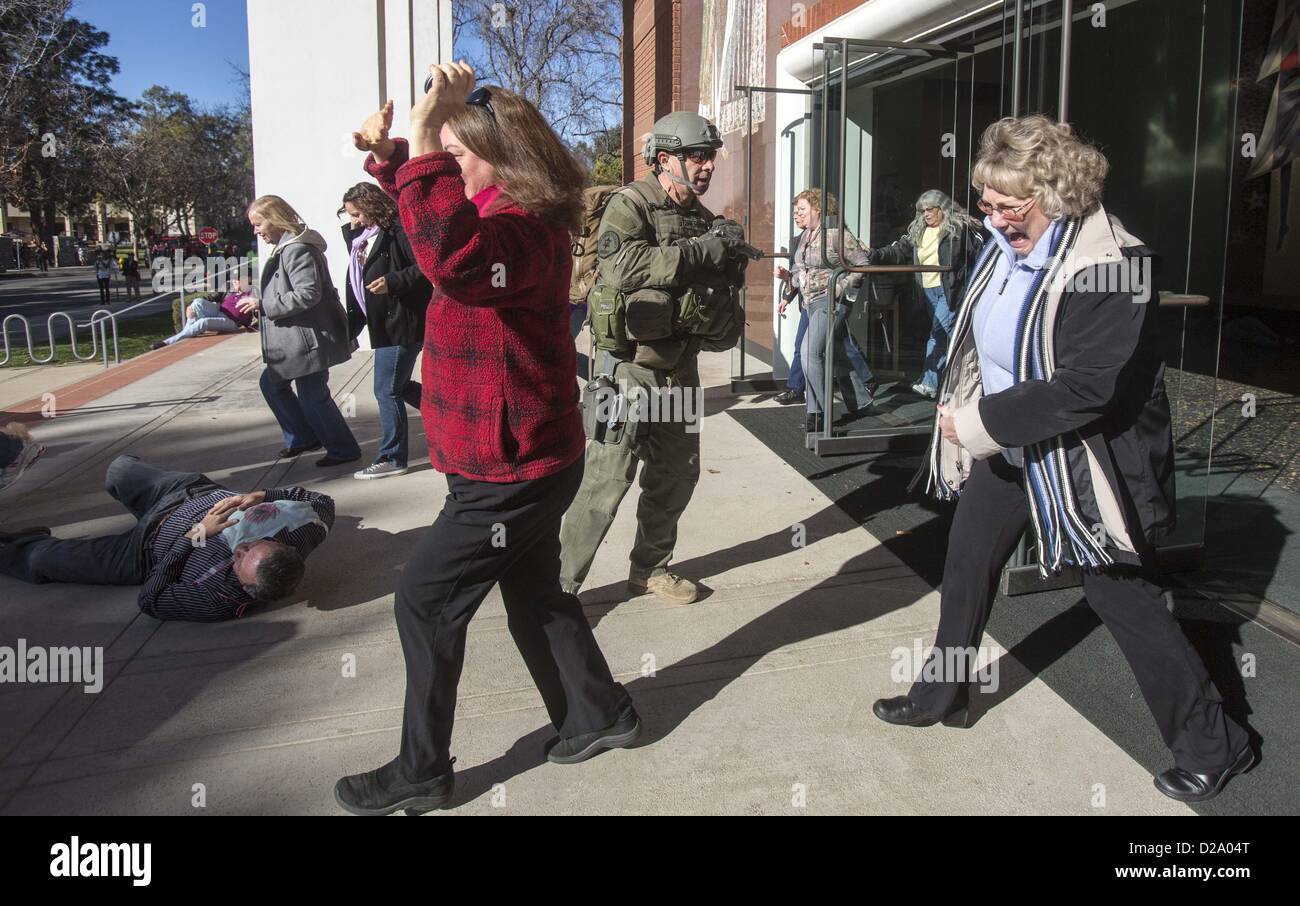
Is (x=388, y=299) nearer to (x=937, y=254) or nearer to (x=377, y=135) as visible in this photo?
(x=937, y=254)

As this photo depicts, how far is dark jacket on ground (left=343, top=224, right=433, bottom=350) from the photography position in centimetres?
614

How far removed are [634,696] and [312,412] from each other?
155 inches

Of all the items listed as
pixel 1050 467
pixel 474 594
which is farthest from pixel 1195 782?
pixel 474 594

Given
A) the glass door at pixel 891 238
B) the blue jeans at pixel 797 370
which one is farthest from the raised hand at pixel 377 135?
the blue jeans at pixel 797 370

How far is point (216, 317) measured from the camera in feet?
52.4

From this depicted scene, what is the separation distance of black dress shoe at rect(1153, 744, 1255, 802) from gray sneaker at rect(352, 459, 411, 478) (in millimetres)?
4832

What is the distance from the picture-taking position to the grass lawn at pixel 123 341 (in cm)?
1362

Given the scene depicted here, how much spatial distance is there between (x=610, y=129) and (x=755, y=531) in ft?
99.2

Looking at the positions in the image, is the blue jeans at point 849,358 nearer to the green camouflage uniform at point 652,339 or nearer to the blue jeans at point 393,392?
the blue jeans at point 393,392

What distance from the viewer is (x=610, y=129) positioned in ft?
109

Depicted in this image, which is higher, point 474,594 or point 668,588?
point 474,594

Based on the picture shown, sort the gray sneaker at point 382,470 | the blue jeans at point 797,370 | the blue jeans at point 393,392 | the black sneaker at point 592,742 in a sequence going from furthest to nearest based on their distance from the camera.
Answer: the blue jeans at point 797,370, the gray sneaker at point 382,470, the blue jeans at point 393,392, the black sneaker at point 592,742

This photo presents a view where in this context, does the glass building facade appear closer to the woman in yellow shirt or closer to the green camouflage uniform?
the woman in yellow shirt

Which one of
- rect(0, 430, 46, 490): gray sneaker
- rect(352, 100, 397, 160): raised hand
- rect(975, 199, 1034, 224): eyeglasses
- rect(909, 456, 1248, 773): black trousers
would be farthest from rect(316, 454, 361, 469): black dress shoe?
rect(975, 199, 1034, 224): eyeglasses
